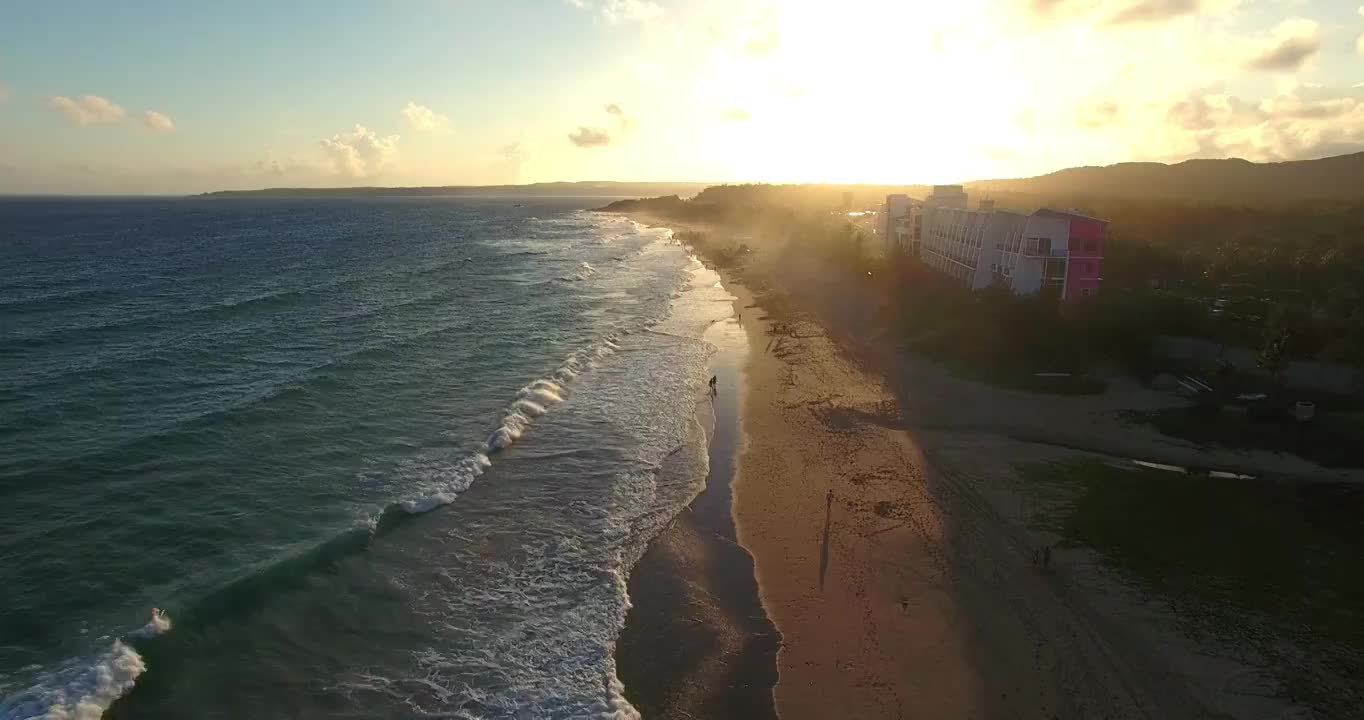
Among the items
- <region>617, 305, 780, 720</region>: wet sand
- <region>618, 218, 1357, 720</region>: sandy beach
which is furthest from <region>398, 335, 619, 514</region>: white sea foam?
<region>618, 218, 1357, 720</region>: sandy beach

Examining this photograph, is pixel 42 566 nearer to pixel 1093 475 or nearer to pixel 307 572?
pixel 307 572

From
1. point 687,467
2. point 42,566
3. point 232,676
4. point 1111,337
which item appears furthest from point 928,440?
point 42,566

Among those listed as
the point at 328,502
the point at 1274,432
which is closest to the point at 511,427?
the point at 328,502

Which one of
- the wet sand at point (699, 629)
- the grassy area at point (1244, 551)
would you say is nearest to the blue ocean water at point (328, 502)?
the wet sand at point (699, 629)

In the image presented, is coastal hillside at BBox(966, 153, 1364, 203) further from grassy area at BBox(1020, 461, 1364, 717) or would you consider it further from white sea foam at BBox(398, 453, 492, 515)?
white sea foam at BBox(398, 453, 492, 515)

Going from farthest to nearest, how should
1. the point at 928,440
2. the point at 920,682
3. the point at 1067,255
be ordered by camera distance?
the point at 1067,255 < the point at 928,440 < the point at 920,682

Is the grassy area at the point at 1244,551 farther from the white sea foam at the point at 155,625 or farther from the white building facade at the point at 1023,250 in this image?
the white sea foam at the point at 155,625
